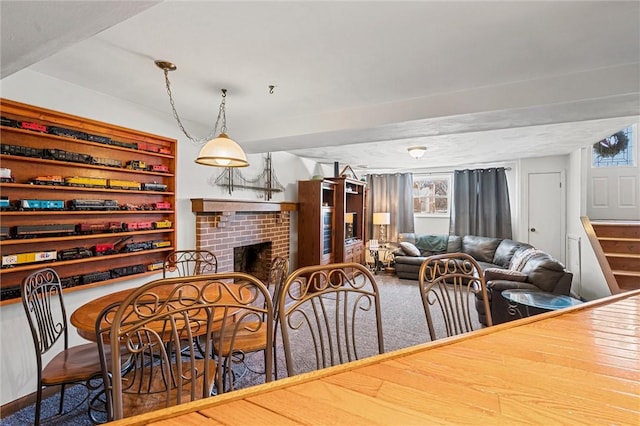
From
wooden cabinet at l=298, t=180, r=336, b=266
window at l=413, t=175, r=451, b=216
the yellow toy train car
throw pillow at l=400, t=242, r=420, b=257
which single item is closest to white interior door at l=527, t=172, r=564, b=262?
window at l=413, t=175, r=451, b=216

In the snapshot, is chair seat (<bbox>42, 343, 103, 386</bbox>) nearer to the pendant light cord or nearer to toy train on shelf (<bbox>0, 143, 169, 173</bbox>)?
toy train on shelf (<bbox>0, 143, 169, 173</bbox>)

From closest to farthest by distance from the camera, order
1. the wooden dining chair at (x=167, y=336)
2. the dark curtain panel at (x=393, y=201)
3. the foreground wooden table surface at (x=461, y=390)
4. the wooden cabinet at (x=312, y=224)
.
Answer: the foreground wooden table surface at (x=461, y=390), the wooden dining chair at (x=167, y=336), the wooden cabinet at (x=312, y=224), the dark curtain panel at (x=393, y=201)

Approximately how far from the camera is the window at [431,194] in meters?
6.74

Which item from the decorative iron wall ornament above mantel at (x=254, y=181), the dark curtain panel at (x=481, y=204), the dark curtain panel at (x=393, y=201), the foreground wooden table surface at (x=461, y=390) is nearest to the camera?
the foreground wooden table surface at (x=461, y=390)

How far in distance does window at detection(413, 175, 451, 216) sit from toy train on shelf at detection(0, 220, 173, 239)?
5401 mm

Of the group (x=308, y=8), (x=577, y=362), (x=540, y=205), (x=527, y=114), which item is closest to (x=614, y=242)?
(x=540, y=205)

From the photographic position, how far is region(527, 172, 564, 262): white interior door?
17.5ft

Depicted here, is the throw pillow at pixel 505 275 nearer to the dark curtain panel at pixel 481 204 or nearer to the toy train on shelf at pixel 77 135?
the dark curtain panel at pixel 481 204

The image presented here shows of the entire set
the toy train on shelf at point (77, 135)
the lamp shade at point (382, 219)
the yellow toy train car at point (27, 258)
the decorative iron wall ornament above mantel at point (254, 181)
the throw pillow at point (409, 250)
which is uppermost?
the toy train on shelf at point (77, 135)

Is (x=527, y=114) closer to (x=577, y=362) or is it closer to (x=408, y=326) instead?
(x=577, y=362)

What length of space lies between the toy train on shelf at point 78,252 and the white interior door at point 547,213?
588cm

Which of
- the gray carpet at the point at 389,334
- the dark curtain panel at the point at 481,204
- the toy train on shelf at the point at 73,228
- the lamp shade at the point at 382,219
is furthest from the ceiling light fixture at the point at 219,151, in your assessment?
the dark curtain panel at the point at 481,204

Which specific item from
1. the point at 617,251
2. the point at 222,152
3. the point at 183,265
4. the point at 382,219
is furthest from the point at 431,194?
the point at 222,152

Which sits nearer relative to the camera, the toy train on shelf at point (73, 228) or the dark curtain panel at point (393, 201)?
the toy train on shelf at point (73, 228)
